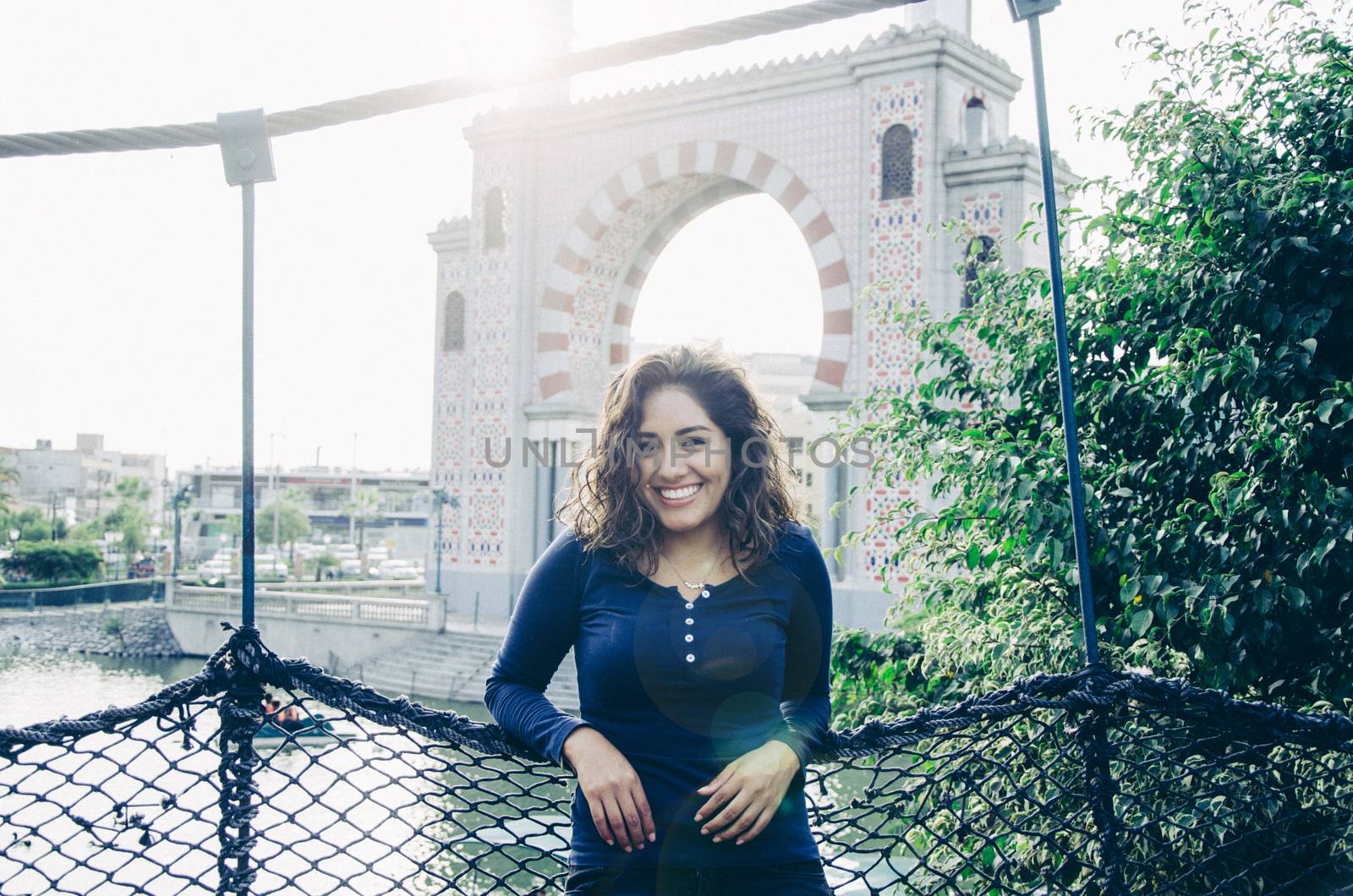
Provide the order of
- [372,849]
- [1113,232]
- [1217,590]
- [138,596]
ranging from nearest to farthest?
[1217,590] → [1113,232] → [372,849] → [138,596]

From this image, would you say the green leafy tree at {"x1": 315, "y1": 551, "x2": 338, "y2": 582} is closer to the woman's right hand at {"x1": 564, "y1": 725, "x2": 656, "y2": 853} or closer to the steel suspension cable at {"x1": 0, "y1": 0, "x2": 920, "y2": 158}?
the steel suspension cable at {"x1": 0, "y1": 0, "x2": 920, "y2": 158}

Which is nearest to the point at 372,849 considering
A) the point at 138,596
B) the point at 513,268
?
the point at 513,268

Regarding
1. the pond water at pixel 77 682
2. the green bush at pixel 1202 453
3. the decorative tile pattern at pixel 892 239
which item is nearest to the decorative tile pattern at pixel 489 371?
the pond water at pixel 77 682

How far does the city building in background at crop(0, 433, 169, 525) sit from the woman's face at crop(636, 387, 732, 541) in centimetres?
2905

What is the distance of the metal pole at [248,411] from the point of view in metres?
1.49

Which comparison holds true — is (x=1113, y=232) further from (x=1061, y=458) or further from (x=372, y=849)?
(x=372, y=849)

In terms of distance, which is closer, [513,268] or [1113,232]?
[1113,232]

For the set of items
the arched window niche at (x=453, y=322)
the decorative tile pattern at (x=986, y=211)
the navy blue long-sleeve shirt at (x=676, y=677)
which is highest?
the decorative tile pattern at (x=986, y=211)

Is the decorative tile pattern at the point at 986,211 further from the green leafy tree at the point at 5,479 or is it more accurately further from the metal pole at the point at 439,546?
the green leafy tree at the point at 5,479

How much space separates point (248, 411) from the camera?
5.01 feet

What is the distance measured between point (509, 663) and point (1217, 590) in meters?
1.81

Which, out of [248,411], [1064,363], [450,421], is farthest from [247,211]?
[450,421]

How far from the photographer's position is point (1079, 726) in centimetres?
160

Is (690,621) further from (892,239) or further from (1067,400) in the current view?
(892,239)
